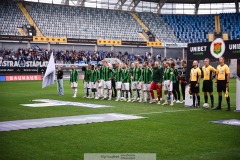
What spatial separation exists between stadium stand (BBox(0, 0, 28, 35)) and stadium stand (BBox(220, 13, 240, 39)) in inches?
1396

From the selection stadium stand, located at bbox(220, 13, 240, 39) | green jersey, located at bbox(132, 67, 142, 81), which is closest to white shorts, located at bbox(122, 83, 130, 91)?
green jersey, located at bbox(132, 67, 142, 81)

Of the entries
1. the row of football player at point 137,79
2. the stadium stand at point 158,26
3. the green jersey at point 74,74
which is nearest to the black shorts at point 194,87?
the row of football player at point 137,79

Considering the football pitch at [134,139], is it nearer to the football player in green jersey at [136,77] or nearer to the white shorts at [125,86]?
the football player in green jersey at [136,77]

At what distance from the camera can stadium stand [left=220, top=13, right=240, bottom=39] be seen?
6506cm

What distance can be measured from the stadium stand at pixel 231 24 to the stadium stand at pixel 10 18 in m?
35.4

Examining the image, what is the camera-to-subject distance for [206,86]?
53.0 ft

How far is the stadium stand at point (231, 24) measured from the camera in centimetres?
6506

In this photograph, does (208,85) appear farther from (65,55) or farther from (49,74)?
(65,55)

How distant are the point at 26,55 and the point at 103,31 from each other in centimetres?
1657

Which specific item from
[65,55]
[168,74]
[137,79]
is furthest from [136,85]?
[65,55]

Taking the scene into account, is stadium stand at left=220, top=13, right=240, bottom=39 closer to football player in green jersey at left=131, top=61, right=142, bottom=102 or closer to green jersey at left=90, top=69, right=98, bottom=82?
green jersey at left=90, top=69, right=98, bottom=82

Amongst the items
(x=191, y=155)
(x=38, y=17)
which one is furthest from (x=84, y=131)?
(x=38, y=17)

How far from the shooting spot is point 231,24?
66.6 metres

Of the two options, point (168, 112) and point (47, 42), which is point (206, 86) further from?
point (47, 42)
